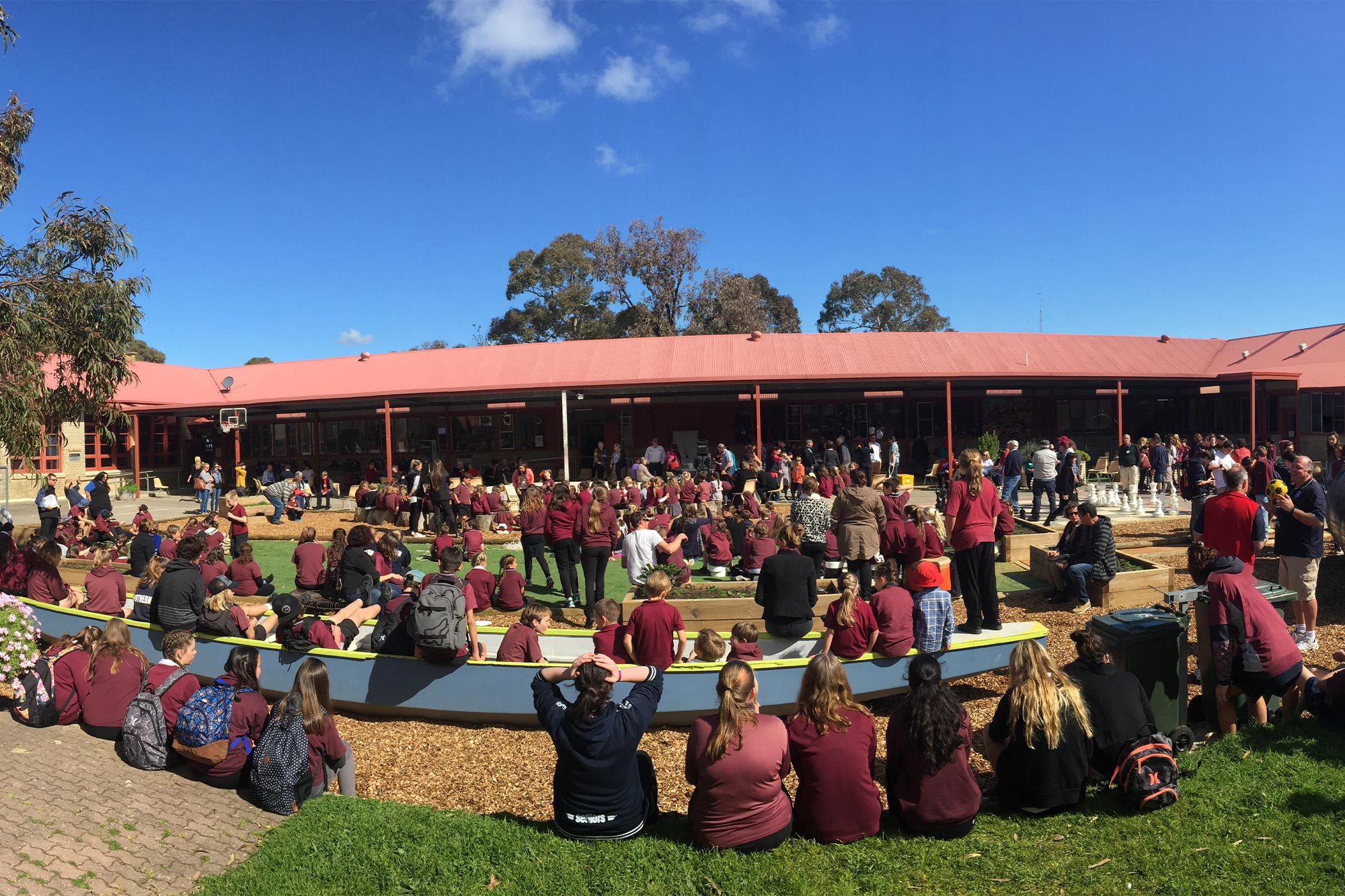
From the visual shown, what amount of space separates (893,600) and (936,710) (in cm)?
261

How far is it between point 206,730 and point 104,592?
4.90 meters

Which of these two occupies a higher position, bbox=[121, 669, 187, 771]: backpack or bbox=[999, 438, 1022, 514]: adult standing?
bbox=[999, 438, 1022, 514]: adult standing

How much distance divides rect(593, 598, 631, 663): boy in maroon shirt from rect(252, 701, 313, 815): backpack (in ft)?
6.90

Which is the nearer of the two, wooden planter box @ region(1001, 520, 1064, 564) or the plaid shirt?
the plaid shirt

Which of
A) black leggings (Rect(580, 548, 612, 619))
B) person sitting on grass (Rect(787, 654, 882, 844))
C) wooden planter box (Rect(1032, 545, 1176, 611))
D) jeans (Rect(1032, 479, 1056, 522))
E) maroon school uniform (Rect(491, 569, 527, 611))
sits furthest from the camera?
jeans (Rect(1032, 479, 1056, 522))

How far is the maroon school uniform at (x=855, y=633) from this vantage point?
6.73 m

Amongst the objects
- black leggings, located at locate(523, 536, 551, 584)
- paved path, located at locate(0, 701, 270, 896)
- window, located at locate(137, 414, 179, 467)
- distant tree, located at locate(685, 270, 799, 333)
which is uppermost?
distant tree, located at locate(685, 270, 799, 333)

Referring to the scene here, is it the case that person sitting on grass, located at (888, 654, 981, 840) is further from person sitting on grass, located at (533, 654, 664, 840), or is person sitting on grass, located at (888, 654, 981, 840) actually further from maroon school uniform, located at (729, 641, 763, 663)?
maroon school uniform, located at (729, 641, 763, 663)

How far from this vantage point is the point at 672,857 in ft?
14.0

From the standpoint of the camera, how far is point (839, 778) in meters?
Result: 4.26

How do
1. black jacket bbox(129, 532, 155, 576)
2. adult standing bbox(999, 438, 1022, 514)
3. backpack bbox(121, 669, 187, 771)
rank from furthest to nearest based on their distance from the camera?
1. adult standing bbox(999, 438, 1022, 514)
2. black jacket bbox(129, 532, 155, 576)
3. backpack bbox(121, 669, 187, 771)

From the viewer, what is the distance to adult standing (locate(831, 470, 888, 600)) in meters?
8.60

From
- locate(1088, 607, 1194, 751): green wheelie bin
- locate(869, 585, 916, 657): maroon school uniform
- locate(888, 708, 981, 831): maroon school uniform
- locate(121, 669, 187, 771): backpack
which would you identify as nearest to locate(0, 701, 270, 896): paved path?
locate(121, 669, 187, 771): backpack

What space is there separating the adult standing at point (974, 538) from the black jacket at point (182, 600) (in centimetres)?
684
